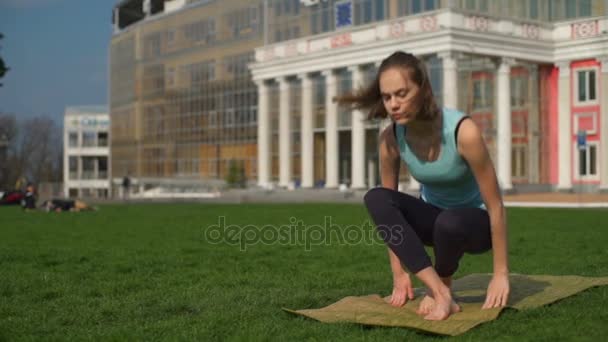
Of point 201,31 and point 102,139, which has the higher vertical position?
point 201,31

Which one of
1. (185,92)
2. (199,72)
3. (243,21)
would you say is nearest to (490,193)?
(243,21)

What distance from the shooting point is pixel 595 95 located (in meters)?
43.2

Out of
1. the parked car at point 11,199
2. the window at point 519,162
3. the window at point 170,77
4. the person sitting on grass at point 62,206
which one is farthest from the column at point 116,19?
the person sitting on grass at point 62,206

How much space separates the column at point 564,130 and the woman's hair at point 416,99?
40.9m

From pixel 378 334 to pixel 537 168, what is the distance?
138ft

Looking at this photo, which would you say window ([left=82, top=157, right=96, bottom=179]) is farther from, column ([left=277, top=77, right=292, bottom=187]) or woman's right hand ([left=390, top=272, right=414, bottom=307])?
woman's right hand ([left=390, top=272, right=414, bottom=307])

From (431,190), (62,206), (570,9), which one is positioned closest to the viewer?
(431,190)

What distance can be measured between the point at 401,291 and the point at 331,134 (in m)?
43.8

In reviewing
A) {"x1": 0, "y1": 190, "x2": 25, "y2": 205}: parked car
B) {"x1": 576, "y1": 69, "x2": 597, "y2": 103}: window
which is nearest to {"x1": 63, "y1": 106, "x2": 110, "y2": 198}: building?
{"x1": 0, "y1": 190, "x2": 25, "y2": 205}: parked car

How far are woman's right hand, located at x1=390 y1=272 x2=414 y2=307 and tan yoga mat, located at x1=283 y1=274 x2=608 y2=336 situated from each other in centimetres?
5

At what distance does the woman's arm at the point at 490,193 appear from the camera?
5.20m

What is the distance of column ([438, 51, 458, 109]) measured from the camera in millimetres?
41031

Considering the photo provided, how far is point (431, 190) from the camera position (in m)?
5.78

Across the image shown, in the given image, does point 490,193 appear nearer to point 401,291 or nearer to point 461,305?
point 461,305
